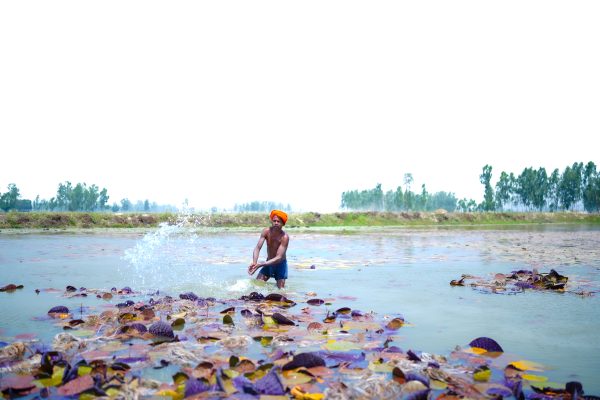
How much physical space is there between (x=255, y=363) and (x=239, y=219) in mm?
51828

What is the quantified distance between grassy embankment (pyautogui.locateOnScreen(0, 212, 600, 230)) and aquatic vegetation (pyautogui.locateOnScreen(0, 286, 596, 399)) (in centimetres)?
4580

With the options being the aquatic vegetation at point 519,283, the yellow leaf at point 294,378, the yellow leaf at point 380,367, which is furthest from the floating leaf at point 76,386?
the aquatic vegetation at point 519,283

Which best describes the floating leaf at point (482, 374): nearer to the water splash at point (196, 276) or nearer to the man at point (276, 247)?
the water splash at point (196, 276)

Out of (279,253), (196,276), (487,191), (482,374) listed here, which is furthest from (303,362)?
(487,191)

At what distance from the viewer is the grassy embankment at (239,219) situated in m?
46.8

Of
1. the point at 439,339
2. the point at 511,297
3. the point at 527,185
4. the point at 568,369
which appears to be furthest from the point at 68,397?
the point at 527,185

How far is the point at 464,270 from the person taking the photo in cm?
1308

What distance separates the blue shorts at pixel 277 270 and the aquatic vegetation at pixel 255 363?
10.9 ft

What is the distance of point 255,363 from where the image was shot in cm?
448

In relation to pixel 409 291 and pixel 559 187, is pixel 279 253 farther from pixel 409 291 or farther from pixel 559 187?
pixel 559 187

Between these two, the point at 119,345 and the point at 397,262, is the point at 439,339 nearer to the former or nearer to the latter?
the point at 119,345

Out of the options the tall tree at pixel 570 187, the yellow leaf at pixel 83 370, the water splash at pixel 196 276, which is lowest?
the water splash at pixel 196 276

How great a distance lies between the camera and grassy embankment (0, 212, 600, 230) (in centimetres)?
4675

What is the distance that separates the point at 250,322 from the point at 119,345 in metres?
1.75
